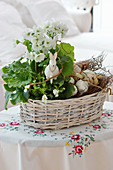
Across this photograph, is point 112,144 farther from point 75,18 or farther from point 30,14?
point 75,18

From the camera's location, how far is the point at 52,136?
975 millimetres

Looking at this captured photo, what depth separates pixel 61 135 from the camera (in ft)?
3.22

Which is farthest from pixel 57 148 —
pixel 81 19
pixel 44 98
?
pixel 81 19

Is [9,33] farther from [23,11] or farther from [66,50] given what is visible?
[66,50]

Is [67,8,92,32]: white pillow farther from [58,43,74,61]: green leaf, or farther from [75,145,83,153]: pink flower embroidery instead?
[75,145,83,153]: pink flower embroidery

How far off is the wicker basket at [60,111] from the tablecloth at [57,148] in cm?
3

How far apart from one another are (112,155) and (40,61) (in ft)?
1.38

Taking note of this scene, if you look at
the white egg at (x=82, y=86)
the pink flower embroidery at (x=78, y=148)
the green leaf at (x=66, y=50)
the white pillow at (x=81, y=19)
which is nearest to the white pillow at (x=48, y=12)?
the white pillow at (x=81, y=19)

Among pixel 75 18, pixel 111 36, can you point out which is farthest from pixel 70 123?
pixel 75 18

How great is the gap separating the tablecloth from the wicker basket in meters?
0.03

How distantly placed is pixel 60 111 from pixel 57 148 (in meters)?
0.12

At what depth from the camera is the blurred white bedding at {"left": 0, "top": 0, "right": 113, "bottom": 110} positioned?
1.87 meters

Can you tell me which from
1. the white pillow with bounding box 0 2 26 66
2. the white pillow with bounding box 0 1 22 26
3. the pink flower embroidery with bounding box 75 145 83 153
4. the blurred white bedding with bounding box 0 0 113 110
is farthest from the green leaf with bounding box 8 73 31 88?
the white pillow with bounding box 0 1 22 26

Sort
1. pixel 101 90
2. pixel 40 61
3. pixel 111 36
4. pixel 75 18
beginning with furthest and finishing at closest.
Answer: pixel 75 18 < pixel 111 36 < pixel 101 90 < pixel 40 61
